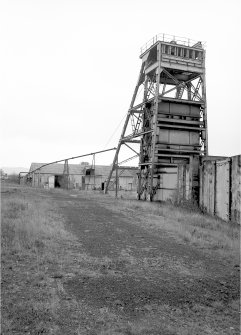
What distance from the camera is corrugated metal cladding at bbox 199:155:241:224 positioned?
11.7m

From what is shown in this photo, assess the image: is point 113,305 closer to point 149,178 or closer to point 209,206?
point 209,206

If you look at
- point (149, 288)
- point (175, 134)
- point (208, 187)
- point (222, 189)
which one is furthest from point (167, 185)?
point (149, 288)

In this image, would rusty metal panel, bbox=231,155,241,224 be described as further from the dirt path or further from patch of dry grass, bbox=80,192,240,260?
the dirt path

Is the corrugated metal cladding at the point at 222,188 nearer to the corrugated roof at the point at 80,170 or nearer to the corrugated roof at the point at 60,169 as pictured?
the corrugated roof at the point at 80,170

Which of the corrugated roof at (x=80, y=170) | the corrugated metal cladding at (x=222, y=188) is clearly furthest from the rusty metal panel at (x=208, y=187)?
the corrugated roof at (x=80, y=170)

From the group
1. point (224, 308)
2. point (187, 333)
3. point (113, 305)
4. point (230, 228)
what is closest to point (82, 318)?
point (113, 305)

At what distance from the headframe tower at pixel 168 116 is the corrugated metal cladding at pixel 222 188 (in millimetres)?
5149

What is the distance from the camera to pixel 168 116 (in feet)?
70.1

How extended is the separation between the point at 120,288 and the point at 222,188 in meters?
9.08

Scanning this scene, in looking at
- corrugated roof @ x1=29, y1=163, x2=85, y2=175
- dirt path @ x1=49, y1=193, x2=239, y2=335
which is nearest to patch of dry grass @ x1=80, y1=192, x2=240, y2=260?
dirt path @ x1=49, y1=193, x2=239, y2=335

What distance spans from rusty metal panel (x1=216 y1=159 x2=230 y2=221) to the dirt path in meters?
5.07

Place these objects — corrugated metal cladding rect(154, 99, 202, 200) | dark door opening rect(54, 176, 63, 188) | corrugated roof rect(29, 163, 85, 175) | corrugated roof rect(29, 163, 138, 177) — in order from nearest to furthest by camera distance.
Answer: corrugated metal cladding rect(154, 99, 202, 200) → dark door opening rect(54, 176, 63, 188) → corrugated roof rect(29, 163, 138, 177) → corrugated roof rect(29, 163, 85, 175)

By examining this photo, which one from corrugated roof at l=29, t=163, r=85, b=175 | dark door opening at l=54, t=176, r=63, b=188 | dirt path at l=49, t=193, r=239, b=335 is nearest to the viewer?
dirt path at l=49, t=193, r=239, b=335

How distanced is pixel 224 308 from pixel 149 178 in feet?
54.6
